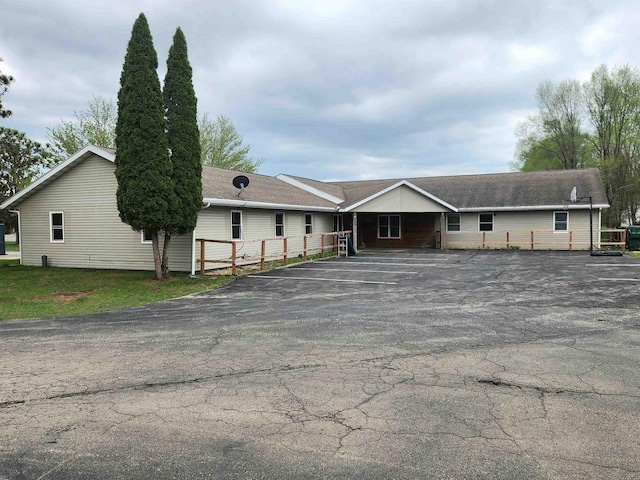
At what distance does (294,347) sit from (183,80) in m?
10.6

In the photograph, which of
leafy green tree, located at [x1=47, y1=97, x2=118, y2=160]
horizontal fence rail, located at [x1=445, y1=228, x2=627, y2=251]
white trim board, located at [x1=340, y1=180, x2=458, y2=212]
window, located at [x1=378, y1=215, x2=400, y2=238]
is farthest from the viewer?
leafy green tree, located at [x1=47, y1=97, x2=118, y2=160]

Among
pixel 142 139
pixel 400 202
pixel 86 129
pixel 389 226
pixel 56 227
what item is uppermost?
pixel 86 129

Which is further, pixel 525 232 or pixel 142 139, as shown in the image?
pixel 525 232

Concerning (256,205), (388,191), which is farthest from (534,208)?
(256,205)

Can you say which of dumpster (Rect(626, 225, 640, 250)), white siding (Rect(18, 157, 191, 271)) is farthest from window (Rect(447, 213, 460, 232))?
white siding (Rect(18, 157, 191, 271))

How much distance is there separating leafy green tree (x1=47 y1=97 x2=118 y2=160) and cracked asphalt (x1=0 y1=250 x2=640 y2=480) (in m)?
29.6

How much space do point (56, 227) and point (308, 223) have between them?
11.1 metres

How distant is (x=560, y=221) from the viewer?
2483cm

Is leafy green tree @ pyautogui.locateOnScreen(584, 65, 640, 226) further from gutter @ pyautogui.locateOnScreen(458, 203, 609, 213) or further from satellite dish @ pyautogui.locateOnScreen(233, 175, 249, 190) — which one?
satellite dish @ pyautogui.locateOnScreen(233, 175, 249, 190)

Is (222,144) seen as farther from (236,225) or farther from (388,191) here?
(236,225)

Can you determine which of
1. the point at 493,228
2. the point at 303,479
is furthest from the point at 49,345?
the point at 493,228

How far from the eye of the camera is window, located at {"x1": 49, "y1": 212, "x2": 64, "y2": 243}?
60.3ft

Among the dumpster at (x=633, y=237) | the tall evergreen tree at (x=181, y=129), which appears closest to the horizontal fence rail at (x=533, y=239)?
the dumpster at (x=633, y=237)

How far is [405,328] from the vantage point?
734cm
